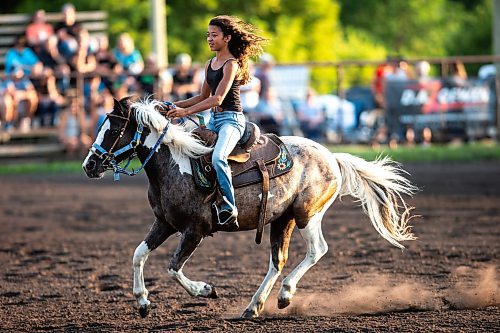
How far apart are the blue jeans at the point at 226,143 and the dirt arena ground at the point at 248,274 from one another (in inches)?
37.6

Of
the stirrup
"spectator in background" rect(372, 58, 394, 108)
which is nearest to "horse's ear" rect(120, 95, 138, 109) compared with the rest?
the stirrup

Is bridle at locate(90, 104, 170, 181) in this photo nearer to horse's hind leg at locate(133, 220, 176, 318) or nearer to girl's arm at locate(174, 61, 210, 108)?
girl's arm at locate(174, 61, 210, 108)

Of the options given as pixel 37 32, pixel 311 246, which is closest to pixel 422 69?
pixel 37 32

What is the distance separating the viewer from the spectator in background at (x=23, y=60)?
18.4 metres

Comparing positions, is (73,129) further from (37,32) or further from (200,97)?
(200,97)

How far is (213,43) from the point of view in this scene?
6855 millimetres

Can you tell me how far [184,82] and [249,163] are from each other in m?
11.8

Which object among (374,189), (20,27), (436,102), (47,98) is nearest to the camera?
(374,189)

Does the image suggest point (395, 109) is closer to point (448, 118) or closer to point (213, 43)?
point (448, 118)

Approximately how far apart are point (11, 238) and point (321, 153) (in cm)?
534

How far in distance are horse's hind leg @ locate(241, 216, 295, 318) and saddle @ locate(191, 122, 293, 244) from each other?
0.24 metres

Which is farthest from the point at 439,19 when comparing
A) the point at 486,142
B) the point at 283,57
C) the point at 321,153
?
the point at 321,153

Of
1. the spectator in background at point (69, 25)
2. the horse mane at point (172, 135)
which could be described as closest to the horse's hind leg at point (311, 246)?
the horse mane at point (172, 135)

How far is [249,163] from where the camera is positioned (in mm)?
7035
